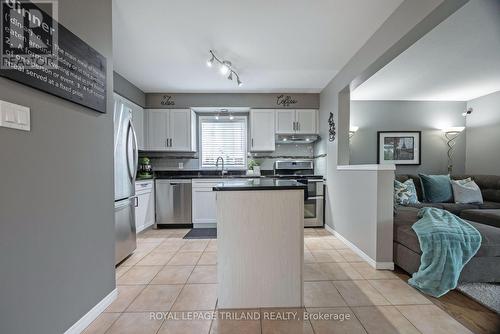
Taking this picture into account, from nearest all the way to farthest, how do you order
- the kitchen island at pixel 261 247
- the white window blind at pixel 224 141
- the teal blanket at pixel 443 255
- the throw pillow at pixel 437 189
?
the kitchen island at pixel 261 247 < the teal blanket at pixel 443 255 < the throw pillow at pixel 437 189 < the white window blind at pixel 224 141

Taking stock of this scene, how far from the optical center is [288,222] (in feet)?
5.53

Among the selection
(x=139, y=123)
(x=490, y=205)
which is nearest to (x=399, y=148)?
(x=490, y=205)

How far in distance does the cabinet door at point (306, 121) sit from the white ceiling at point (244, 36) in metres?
0.74

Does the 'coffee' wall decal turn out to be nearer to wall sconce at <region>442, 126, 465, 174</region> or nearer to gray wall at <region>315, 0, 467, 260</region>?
gray wall at <region>315, 0, 467, 260</region>

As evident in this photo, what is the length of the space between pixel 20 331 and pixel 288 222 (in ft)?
5.19

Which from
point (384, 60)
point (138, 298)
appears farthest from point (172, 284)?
point (384, 60)

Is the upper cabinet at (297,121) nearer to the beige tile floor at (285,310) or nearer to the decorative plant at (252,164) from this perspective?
the decorative plant at (252,164)

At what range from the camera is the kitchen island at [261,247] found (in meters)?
1.67

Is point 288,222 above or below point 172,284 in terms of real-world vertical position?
above

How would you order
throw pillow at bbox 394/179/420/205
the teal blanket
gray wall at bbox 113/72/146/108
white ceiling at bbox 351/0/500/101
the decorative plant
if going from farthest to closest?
the decorative plant → throw pillow at bbox 394/179/420/205 → gray wall at bbox 113/72/146/108 → white ceiling at bbox 351/0/500/101 → the teal blanket

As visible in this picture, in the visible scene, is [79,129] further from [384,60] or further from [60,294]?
[384,60]

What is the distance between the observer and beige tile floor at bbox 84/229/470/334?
151 centimetres


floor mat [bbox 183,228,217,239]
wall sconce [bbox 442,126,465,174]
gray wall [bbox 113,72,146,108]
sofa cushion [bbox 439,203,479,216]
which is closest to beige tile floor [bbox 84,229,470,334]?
floor mat [bbox 183,228,217,239]

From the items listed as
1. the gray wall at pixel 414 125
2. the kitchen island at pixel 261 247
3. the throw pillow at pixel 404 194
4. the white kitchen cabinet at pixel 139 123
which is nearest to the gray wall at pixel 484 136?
the gray wall at pixel 414 125
